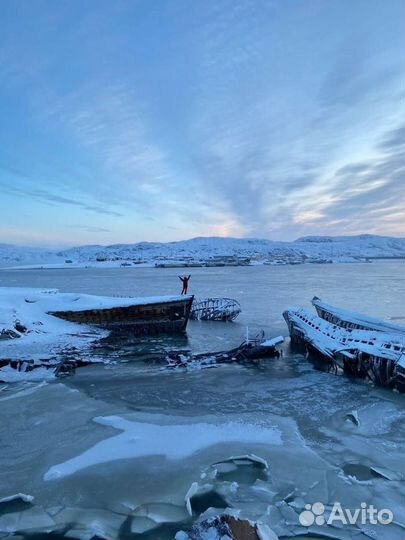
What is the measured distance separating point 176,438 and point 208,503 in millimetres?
2488

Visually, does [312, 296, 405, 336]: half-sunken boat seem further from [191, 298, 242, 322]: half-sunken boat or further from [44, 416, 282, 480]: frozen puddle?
[44, 416, 282, 480]: frozen puddle

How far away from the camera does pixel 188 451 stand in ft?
27.1

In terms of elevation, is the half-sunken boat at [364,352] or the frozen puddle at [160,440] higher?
the half-sunken boat at [364,352]

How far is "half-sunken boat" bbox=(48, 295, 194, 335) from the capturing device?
79.5ft

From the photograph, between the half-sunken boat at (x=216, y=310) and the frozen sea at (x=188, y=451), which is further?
the half-sunken boat at (x=216, y=310)

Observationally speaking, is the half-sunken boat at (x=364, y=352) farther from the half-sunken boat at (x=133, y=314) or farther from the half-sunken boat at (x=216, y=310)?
the half-sunken boat at (x=216, y=310)

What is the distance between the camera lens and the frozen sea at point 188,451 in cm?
619

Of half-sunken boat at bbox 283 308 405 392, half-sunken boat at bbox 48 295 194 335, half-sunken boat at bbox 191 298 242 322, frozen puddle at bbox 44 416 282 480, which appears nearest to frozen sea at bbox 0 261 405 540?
frozen puddle at bbox 44 416 282 480

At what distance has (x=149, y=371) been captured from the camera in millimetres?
15359

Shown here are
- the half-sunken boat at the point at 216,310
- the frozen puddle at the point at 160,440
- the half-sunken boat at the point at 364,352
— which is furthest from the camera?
the half-sunken boat at the point at 216,310

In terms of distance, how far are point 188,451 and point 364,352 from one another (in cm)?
937

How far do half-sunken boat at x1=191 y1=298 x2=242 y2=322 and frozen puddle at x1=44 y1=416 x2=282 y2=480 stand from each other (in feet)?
68.0

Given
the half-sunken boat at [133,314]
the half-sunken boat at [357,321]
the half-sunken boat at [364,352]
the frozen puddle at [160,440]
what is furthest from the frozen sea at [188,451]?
the half-sunken boat at [133,314]

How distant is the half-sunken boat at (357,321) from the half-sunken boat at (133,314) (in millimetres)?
10082
